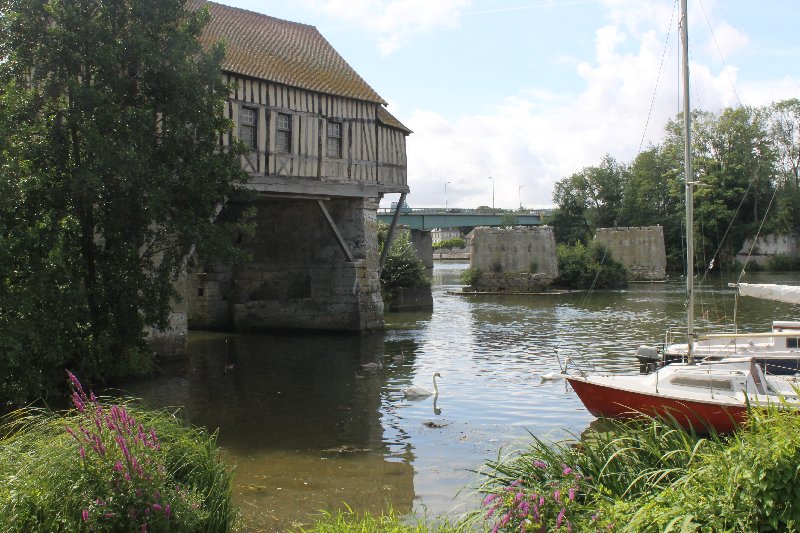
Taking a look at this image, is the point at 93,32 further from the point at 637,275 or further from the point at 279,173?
the point at 637,275

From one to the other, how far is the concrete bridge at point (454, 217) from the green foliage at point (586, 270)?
1371 centimetres

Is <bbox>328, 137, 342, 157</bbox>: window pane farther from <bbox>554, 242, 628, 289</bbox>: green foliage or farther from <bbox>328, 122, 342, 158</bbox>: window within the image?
<bbox>554, 242, 628, 289</bbox>: green foliage

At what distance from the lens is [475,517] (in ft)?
18.4

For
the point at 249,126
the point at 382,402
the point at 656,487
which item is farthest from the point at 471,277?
the point at 656,487

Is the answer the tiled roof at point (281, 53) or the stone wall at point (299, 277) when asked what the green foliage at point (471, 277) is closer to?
the stone wall at point (299, 277)

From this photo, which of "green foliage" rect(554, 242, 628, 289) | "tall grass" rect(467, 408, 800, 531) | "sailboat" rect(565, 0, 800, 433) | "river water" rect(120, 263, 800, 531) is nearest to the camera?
"tall grass" rect(467, 408, 800, 531)

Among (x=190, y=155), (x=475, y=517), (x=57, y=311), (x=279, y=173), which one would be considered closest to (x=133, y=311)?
(x=57, y=311)

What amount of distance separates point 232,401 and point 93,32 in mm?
6796

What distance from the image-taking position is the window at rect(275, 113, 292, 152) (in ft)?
67.1

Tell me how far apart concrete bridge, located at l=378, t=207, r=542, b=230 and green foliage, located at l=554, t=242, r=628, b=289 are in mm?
13710

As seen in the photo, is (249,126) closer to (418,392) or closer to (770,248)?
(418,392)

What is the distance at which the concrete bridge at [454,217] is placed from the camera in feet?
201

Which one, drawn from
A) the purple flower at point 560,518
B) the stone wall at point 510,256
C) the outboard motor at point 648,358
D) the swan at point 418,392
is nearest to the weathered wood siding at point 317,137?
the swan at point 418,392

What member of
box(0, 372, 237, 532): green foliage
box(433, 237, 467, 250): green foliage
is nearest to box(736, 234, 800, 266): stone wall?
box(433, 237, 467, 250): green foliage
